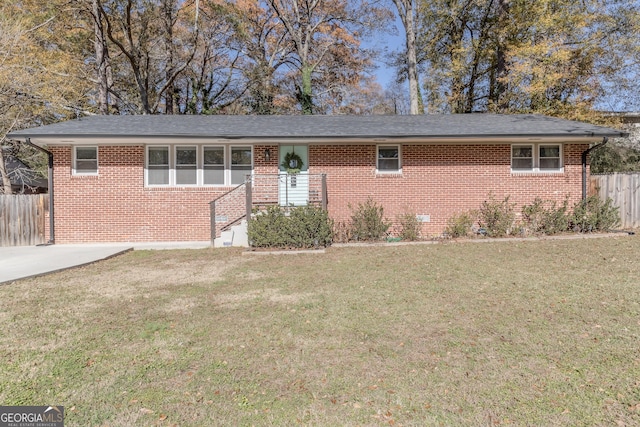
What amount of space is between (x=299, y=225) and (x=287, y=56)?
19.2 metres

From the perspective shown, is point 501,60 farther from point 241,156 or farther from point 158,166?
point 158,166

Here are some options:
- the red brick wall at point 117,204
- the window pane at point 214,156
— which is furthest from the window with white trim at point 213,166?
the red brick wall at point 117,204

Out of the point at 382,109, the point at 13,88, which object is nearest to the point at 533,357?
the point at 13,88

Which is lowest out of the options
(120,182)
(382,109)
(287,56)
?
(120,182)

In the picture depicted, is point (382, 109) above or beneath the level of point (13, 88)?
above

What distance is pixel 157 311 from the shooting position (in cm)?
469

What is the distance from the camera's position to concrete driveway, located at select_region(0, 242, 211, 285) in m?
6.94

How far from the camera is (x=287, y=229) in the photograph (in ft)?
29.8

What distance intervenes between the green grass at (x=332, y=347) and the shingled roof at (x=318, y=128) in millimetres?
4975

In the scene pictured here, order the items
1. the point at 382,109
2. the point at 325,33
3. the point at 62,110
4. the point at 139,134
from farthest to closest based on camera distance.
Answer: the point at 382,109, the point at 325,33, the point at 62,110, the point at 139,134

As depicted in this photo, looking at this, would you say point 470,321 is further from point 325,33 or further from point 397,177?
point 325,33

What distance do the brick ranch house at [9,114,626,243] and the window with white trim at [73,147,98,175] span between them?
3 cm

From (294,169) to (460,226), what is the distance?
534 centimetres
